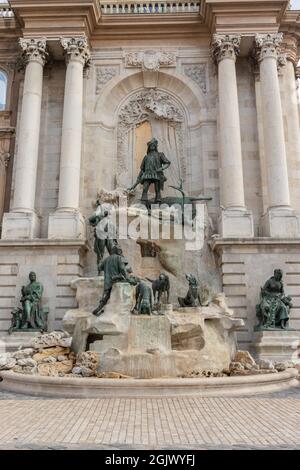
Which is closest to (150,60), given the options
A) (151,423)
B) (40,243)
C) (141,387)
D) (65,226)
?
(65,226)

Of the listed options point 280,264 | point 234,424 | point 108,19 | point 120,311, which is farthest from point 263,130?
point 234,424

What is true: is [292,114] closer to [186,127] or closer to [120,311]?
[186,127]

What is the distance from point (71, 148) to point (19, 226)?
4.21 meters

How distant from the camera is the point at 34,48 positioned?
20547 millimetres

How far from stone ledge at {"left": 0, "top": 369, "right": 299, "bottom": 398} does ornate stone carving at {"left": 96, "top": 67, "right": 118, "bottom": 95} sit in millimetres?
15968

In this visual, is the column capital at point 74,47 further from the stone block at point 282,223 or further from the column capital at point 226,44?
the stone block at point 282,223

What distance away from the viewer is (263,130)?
20188 millimetres

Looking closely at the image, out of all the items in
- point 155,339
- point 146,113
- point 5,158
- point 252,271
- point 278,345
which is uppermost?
point 146,113

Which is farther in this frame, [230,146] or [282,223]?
[230,146]

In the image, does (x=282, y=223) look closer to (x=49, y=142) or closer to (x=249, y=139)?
(x=249, y=139)

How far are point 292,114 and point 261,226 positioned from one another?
6317mm

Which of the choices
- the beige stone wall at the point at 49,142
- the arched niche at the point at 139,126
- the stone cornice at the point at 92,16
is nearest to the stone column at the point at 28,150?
the beige stone wall at the point at 49,142

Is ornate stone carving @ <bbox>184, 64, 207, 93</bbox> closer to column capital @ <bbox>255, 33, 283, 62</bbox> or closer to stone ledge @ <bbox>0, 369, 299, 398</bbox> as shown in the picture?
column capital @ <bbox>255, 33, 283, 62</bbox>

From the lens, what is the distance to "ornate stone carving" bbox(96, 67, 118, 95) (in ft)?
72.6
